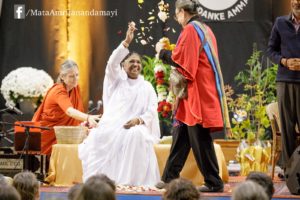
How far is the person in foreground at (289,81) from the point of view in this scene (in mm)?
7320

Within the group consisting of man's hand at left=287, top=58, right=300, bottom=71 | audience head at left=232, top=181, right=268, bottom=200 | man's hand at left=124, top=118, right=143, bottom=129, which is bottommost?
audience head at left=232, top=181, right=268, bottom=200

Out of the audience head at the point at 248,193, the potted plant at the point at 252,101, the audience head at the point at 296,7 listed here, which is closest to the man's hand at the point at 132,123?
the audience head at the point at 296,7

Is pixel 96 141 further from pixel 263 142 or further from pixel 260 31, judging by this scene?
pixel 260 31

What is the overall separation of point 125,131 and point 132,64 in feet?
2.25

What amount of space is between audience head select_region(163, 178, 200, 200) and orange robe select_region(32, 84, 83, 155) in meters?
4.36

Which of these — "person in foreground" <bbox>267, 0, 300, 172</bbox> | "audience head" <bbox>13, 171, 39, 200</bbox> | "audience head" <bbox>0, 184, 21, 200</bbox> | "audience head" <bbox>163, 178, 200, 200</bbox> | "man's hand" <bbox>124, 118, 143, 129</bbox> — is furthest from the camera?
"man's hand" <bbox>124, 118, 143, 129</bbox>

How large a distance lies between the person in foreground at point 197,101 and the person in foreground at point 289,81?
60cm

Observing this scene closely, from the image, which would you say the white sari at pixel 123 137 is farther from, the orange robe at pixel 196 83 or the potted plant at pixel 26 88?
the potted plant at pixel 26 88

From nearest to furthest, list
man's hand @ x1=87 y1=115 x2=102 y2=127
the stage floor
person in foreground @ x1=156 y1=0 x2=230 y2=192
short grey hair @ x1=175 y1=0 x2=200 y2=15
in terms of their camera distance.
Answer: the stage floor
person in foreground @ x1=156 y1=0 x2=230 y2=192
short grey hair @ x1=175 y1=0 x2=200 y2=15
man's hand @ x1=87 y1=115 x2=102 y2=127

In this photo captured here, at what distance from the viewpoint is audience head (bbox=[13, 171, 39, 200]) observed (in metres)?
4.59

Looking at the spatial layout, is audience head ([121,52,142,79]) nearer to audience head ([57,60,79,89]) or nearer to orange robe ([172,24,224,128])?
audience head ([57,60,79,89])

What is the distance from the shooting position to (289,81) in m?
7.32

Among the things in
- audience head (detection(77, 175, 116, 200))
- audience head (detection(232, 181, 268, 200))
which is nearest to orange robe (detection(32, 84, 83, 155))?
audience head (detection(77, 175, 116, 200))

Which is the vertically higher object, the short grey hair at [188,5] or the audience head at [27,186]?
the short grey hair at [188,5]
